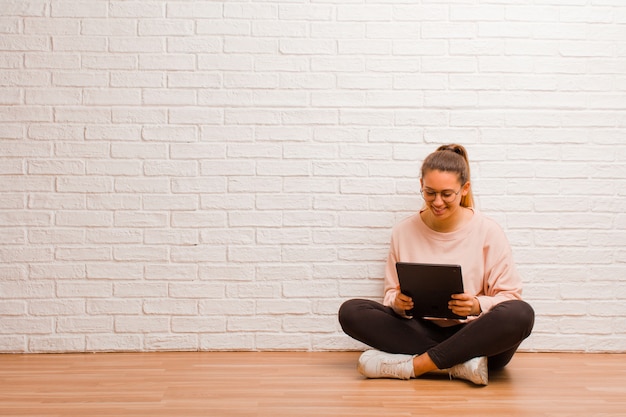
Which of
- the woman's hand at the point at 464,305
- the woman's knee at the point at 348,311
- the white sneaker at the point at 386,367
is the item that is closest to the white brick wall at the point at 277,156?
the woman's knee at the point at 348,311

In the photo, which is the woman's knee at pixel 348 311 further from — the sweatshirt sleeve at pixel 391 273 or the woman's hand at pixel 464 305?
the woman's hand at pixel 464 305

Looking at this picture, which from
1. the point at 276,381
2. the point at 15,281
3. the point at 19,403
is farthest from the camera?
the point at 15,281

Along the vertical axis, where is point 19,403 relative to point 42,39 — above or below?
below

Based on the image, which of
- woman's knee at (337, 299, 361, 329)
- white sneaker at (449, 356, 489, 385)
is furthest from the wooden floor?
woman's knee at (337, 299, 361, 329)

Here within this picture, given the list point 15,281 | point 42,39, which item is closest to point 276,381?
point 15,281

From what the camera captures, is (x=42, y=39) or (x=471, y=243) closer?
(x=471, y=243)

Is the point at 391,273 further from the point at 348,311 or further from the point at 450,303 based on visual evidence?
the point at 450,303

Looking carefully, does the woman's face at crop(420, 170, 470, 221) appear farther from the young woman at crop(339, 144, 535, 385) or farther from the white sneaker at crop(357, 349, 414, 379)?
the white sneaker at crop(357, 349, 414, 379)

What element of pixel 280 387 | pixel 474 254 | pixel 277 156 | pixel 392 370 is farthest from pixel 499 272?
pixel 277 156

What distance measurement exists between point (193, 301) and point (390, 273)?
0.92 meters

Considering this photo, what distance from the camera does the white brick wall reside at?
3.27 m

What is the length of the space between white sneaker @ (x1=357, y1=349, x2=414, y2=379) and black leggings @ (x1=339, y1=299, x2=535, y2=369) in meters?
0.09

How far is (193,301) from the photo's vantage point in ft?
10.8

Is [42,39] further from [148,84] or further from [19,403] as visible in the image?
[19,403]
